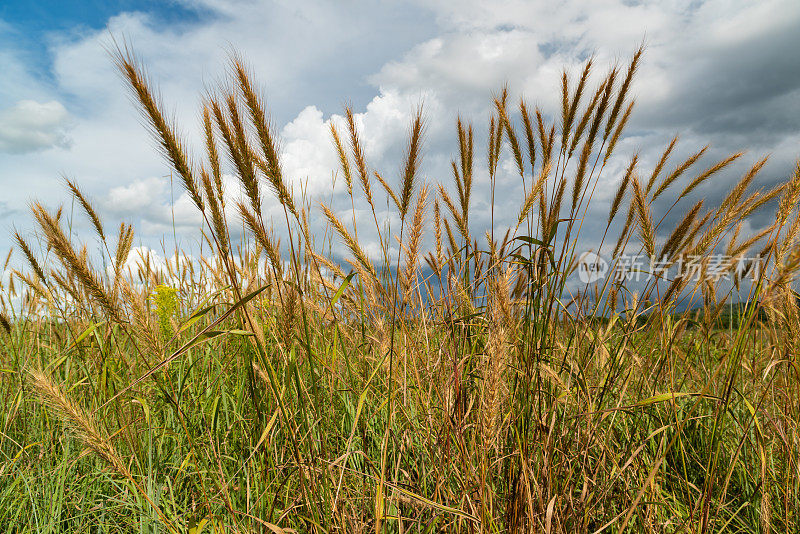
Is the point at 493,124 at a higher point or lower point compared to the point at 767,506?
higher

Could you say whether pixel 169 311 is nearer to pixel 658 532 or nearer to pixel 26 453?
pixel 26 453

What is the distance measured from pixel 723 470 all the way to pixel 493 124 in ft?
7.23

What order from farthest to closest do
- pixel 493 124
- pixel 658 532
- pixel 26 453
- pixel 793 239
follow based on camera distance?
pixel 493 124 < pixel 26 453 < pixel 793 239 < pixel 658 532

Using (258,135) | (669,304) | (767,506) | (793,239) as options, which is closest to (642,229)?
(669,304)

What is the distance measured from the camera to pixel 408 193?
5.86ft

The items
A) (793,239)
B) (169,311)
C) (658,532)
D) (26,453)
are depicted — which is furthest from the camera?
(169,311)

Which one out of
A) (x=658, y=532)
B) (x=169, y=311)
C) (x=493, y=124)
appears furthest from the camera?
(x=169, y=311)

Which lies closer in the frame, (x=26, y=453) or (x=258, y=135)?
(x=258, y=135)

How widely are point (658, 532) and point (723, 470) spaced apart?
908mm

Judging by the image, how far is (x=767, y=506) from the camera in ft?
5.92

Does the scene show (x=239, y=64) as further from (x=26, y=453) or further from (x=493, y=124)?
(x=26, y=453)

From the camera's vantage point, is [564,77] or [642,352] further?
[642,352]

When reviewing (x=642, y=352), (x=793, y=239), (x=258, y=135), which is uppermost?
(x=258, y=135)

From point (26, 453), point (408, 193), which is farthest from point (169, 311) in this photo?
point (408, 193)
